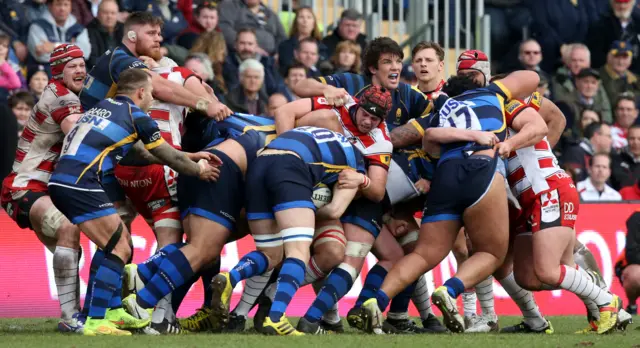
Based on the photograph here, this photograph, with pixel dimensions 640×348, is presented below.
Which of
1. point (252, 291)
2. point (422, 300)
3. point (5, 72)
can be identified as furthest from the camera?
point (5, 72)

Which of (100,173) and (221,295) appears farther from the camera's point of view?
(100,173)

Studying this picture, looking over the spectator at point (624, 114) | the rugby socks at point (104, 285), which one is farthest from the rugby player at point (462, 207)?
the spectator at point (624, 114)

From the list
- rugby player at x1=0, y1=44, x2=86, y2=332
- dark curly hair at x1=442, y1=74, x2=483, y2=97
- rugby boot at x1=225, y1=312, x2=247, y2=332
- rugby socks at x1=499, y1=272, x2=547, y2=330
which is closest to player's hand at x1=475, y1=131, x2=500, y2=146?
dark curly hair at x1=442, y1=74, x2=483, y2=97

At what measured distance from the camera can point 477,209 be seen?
9445 mm

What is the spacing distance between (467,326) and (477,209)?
1.64 meters

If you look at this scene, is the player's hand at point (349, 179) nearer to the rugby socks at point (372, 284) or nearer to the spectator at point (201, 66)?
the rugby socks at point (372, 284)

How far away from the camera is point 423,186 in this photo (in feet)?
33.6

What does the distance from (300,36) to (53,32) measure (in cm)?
340

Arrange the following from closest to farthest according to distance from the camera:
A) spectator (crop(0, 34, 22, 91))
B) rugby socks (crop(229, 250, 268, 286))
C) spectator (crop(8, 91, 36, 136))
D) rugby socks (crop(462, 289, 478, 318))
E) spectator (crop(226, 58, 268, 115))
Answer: rugby socks (crop(229, 250, 268, 286)) → rugby socks (crop(462, 289, 478, 318)) → spectator (crop(8, 91, 36, 136)) → spectator (crop(0, 34, 22, 91)) → spectator (crop(226, 58, 268, 115))

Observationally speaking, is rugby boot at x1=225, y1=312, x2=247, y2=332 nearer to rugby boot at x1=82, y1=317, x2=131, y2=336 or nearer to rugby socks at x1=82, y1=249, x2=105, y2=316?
rugby boot at x1=82, y1=317, x2=131, y2=336

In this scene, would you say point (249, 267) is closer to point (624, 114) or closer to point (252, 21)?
point (252, 21)

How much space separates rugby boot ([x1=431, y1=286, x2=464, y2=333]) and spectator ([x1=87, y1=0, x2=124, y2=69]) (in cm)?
719

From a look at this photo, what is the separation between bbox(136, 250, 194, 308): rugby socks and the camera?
9.22 metres

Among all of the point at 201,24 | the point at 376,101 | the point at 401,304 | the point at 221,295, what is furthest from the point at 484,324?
the point at 201,24
